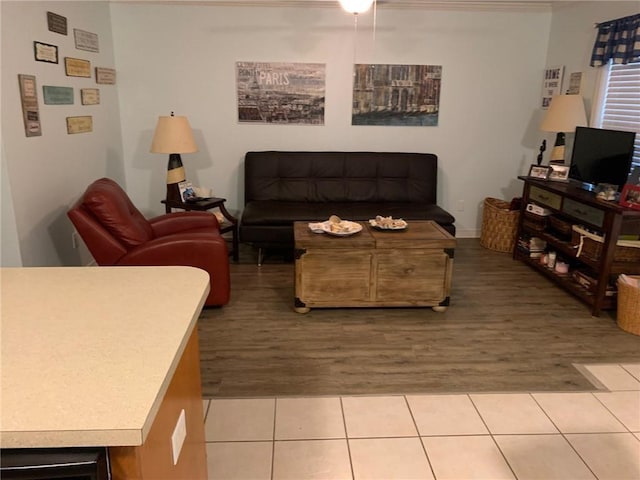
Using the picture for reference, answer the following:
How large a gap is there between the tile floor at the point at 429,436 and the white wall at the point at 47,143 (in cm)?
184

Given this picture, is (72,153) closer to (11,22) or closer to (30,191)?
(30,191)

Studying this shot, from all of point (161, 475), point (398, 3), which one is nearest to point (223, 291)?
point (161, 475)

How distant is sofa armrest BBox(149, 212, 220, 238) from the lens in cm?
367

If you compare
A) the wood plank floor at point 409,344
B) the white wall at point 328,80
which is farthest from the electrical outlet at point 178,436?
the white wall at point 328,80

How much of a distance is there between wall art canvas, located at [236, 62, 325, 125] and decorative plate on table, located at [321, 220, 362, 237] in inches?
73.1

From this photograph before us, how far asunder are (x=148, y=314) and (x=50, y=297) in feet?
1.05

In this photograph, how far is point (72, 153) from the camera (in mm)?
3721

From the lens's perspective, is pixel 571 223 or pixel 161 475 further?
pixel 571 223

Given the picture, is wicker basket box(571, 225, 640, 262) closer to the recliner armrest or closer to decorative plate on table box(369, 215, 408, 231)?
decorative plate on table box(369, 215, 408, 231)

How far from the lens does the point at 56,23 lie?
348 centimetres

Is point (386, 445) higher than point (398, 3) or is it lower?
lower

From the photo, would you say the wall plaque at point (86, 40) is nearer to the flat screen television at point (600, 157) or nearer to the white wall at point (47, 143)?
the white wall at point (47, 143)

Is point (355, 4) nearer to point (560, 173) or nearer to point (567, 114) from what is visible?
point (567, 114)

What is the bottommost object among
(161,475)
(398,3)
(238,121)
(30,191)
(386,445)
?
(386,445)
